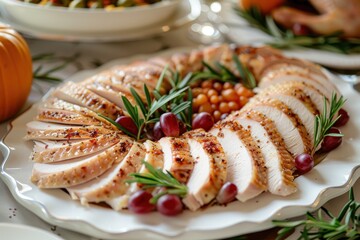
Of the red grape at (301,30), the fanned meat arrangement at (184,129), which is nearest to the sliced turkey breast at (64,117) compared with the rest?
the fanned meat arrangement at (184,129)

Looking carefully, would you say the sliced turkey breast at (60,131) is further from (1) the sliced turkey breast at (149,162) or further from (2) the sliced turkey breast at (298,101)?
(2) the sliced turkey breast at (298,101)

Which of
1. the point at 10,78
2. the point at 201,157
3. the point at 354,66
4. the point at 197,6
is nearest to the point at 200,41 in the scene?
the point at 197,6

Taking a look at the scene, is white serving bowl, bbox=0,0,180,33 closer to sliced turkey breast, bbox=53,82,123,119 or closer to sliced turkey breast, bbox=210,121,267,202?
sliced turkey breast, bbox=53,82,123,119

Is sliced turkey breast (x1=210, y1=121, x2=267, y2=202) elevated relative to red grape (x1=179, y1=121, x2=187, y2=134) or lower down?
elevated

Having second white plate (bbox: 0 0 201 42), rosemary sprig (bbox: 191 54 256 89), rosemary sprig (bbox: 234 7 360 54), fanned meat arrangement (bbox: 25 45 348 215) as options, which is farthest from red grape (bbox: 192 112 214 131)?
rosemary sprig (bbox: 234 7 360 54)

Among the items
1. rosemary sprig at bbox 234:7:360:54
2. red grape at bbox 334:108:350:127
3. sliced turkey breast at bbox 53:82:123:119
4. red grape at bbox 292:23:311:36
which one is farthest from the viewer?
red grape at bbox 292:23:311:36
